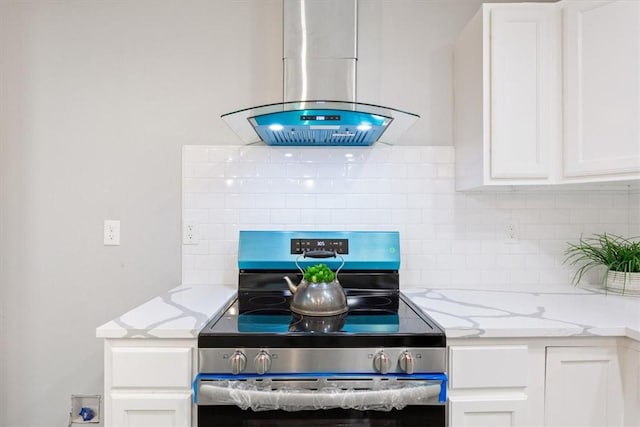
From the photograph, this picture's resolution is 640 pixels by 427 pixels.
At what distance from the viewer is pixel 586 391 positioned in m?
1.31

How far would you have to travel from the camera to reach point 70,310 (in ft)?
6.46

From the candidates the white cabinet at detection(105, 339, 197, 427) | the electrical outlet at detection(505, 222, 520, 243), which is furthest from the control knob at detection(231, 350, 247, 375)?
the electrical outlet at detection(505, 222, 520, 243)

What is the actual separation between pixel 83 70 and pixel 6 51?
1.23 ft

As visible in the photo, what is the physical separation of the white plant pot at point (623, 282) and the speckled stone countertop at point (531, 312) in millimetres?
48

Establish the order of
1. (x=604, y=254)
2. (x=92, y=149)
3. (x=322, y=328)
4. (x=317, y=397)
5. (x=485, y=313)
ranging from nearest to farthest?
(x=317, y=397)
(x=322, y=328)
(x=485, y=313)
(x=604, y=254)
(x=92, y=149)

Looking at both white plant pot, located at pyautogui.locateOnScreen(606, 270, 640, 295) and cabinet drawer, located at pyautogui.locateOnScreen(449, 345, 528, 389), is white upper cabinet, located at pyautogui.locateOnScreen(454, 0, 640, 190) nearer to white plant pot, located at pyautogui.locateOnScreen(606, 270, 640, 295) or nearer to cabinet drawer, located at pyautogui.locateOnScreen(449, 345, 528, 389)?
white plant pot, located at pyautogui.locateOnScreen(606, 270, 640, 295)

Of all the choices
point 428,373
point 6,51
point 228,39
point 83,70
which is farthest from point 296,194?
point 6,51

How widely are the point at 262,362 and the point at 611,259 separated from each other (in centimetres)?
163

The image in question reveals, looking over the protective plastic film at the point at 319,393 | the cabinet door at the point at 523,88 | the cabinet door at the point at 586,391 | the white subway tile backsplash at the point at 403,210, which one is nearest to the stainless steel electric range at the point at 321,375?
the protective plastic film at the point at 319,393

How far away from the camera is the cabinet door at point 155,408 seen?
1.23 meters

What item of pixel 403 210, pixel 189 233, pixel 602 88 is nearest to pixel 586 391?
pixel 403 210

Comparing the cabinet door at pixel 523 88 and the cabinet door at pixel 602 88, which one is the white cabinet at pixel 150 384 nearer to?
the cabinet door at pixel 523 88

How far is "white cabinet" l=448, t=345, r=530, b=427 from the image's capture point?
1252mm

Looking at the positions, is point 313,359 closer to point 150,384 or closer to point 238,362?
point 238,362
